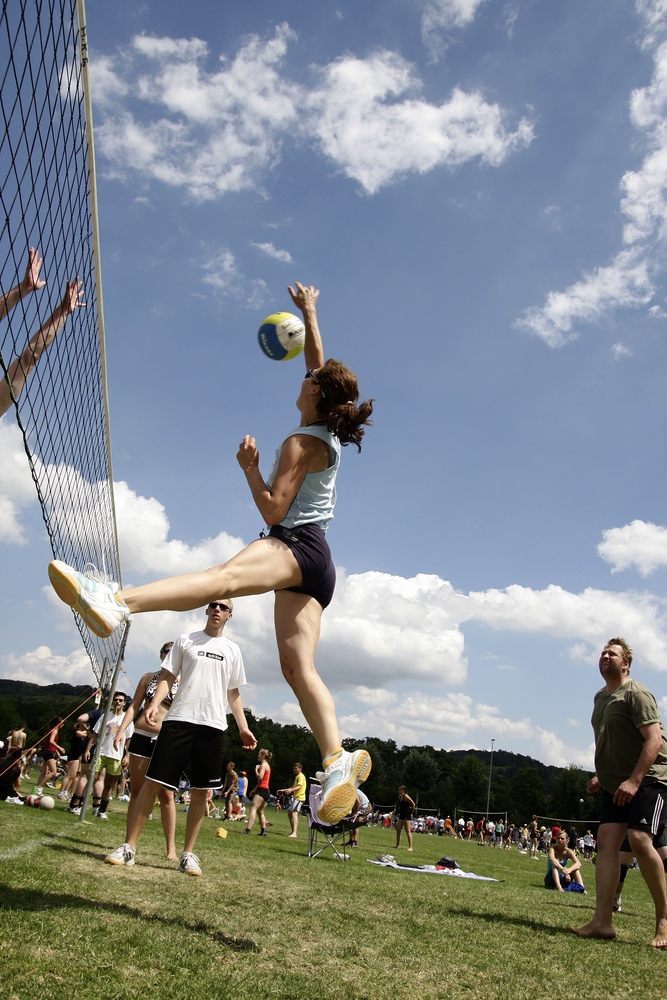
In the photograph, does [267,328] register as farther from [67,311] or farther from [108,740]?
[108,740]

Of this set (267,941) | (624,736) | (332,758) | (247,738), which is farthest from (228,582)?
(624,736)

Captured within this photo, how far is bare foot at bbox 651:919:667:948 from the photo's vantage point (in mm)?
4910

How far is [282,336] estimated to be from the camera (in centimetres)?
530

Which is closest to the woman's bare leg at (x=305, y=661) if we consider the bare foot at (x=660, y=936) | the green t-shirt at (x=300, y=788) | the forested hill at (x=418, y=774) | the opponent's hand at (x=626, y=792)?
the opponent's hand at (x=626, y=792)

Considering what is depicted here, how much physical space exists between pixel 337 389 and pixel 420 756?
107142 millimetres

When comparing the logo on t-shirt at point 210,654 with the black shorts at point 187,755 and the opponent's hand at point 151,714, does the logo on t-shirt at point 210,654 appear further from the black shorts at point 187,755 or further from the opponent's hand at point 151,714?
the opponent's hand at point 151,714

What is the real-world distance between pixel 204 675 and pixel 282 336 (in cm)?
299

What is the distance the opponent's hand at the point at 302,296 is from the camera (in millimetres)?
4637

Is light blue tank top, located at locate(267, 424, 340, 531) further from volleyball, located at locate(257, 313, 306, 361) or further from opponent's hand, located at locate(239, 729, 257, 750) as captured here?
opponent's hand, located at locate(239, 729, 257, 750)

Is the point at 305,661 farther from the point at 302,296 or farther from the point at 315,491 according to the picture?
the point at 302,296

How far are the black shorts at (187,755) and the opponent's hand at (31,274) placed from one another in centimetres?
361

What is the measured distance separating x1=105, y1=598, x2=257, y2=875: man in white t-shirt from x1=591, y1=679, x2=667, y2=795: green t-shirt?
10.0 ft

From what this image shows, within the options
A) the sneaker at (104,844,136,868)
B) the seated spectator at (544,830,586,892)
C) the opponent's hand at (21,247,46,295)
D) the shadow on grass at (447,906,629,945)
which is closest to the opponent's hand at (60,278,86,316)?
the opponent's hand at (21,247,46,295)

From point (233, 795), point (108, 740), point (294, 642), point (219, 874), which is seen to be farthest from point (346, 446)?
point (233, 795)
